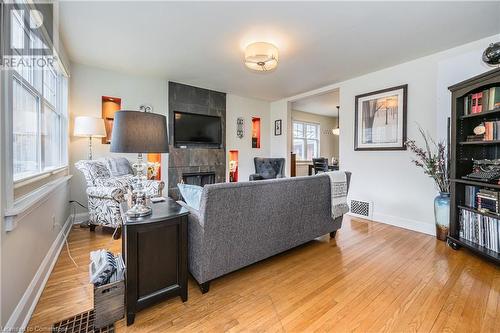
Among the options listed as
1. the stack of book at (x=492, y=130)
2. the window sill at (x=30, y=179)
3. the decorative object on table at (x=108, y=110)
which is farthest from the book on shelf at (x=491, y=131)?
the decorative object on table at (x=108, y=110)

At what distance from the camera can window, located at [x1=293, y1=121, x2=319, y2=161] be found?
7344 millimetres

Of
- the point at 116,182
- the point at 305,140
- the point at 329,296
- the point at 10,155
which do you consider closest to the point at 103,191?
the point at 116,182

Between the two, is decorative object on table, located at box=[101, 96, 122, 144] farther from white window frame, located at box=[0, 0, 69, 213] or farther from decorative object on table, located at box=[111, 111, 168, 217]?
decorative object on table, located at box=[111, 111, 168, 217]

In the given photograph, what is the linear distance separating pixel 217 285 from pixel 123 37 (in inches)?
114

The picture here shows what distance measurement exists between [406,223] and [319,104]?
3.93 meters

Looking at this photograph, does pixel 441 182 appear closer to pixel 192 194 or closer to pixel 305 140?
pixel 192 194

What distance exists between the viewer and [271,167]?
5.12 metres

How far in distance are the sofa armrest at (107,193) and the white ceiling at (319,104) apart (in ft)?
13.9

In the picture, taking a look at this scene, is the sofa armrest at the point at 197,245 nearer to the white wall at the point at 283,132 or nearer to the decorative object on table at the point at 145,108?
the decorative object on table at the point at 145,108

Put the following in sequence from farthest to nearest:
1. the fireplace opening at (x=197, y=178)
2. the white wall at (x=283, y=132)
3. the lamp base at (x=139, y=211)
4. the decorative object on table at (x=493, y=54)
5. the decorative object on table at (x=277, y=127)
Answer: the decorative object on table at (x=277, y=127) < the white wall at (x=283, y=132) < the fireplace opening at (x=197, y=178) < the decorative object on table at (x=493, y=54) < the lamp base at (x=139, y=211)

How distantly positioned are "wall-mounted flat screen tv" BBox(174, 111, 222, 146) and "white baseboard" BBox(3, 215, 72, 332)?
104 inches

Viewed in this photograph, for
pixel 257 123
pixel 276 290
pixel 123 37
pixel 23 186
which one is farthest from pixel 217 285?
pixel 257 123

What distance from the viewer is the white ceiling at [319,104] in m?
5.42

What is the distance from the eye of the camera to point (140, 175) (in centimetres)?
156
